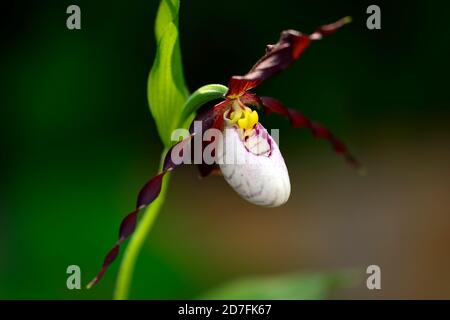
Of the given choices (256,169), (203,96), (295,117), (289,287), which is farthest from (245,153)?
(289,287)

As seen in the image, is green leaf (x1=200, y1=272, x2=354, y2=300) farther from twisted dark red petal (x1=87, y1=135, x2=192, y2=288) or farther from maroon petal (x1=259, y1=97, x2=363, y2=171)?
twisted dark red petal (x1=87, y1=135, x2=192, y2=288)

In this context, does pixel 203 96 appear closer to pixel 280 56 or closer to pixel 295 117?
pixel 280 56

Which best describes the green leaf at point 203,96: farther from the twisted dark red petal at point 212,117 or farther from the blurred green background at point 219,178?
the blurred green background at point 219,178

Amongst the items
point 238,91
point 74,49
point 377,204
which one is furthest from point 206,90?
point 377,204

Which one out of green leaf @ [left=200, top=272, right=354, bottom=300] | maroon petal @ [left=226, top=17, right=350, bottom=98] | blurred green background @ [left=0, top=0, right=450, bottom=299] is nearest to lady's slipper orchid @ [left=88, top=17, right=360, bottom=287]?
maroon petal @ [left=226, top=17, right=350, bottom=98]

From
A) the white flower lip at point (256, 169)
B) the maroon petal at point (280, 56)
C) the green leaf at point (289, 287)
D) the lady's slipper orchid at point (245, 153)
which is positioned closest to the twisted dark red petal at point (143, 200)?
the lady's slipper orchid at point (245, 153)
